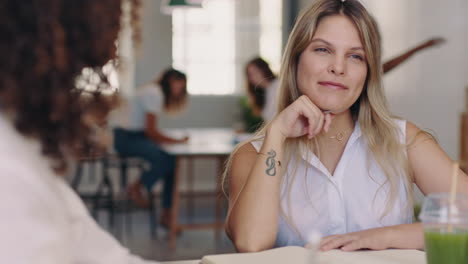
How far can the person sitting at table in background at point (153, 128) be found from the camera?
5.62 meters

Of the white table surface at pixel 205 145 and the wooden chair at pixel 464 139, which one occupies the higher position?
the wooden chair at pixel 464 139

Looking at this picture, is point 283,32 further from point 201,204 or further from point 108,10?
point 108,10

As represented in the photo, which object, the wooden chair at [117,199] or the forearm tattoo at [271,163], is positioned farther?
the wooden chair at [117,199]

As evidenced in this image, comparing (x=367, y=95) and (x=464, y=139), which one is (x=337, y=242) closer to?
(x=367, y=95)

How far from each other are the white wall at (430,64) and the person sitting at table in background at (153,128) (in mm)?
1701

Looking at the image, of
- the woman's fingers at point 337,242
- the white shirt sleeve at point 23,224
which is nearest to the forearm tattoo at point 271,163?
the woman's fingers at point 337,242

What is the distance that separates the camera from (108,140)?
863mm

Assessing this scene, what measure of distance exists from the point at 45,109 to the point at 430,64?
472cm

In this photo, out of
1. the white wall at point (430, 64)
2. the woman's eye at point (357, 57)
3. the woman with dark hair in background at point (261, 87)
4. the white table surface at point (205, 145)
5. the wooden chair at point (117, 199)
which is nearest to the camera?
the woman's eye at point (357, 57)

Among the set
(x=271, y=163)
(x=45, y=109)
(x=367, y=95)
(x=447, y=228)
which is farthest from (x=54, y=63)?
(x=367, y=95)

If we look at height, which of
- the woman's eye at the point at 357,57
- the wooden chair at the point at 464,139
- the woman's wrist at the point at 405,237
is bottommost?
the wooden chair at the point at 464,139

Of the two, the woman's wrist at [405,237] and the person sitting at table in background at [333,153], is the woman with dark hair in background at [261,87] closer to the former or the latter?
the person sitting at table in background at [333,153]

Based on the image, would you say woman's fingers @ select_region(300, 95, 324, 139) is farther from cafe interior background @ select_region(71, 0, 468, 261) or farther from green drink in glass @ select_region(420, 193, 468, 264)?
cafe interior background @ select_region(71, 0, 468, 261)

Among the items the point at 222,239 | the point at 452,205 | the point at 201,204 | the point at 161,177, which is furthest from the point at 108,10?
the point at 201,204
